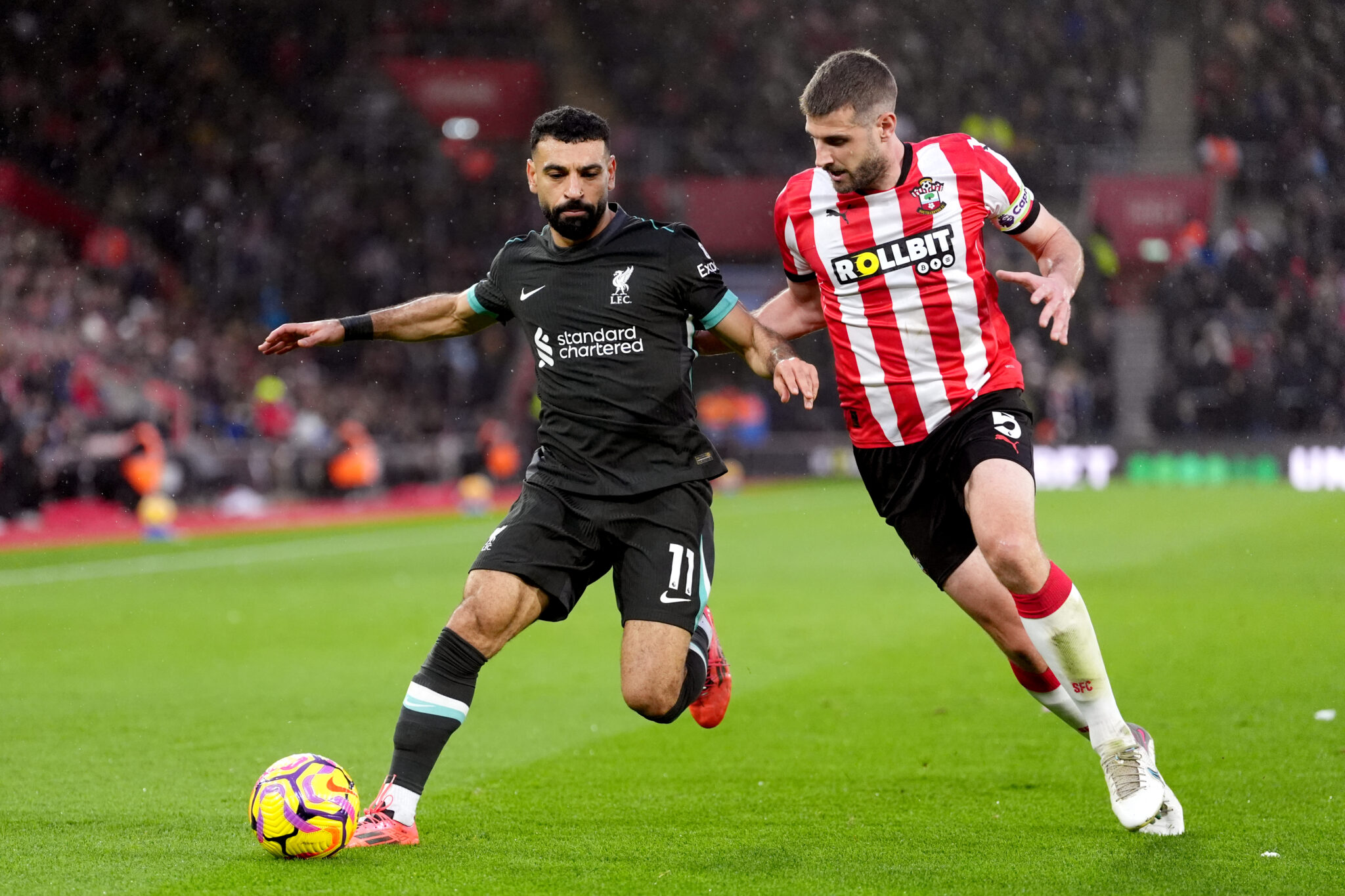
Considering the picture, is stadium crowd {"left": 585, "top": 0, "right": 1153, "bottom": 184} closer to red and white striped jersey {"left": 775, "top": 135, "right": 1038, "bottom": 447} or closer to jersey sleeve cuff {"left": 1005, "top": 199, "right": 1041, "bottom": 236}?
jersey sleeve cuff {"left": 1005, "top": 199, "right": 1041, "bottom": 236}

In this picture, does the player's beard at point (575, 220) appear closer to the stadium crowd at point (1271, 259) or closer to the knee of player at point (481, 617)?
the knee of player at point (481, 617)

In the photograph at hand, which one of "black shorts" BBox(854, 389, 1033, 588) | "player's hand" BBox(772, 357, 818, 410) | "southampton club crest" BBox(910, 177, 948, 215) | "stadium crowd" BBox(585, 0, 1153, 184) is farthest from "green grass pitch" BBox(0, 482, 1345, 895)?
"stadium crowd" BBox(585, 0, 1153, 184)

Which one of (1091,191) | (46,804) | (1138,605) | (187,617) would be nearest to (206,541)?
(187,617)

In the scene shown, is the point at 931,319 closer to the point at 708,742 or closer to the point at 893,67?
the point at 708,742

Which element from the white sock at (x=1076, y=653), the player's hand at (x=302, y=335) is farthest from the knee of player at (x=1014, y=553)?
the player's hand at (x=302, y=335)

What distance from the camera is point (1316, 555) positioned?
14.1 m

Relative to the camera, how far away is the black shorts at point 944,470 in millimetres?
4949

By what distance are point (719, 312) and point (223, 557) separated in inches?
457

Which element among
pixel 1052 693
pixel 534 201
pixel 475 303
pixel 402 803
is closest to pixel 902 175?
pixel 475 303

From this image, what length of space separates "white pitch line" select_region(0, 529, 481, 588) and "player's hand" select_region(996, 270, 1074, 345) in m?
10.4

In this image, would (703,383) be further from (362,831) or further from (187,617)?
(362,831)

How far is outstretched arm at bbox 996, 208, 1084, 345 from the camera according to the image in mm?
4898

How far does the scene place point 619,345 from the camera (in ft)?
16.3

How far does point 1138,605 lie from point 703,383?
65.9 ft
